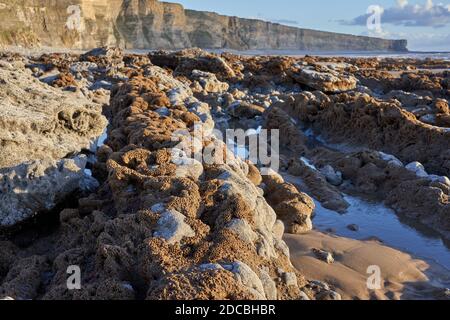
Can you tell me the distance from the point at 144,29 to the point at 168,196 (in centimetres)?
Result: 8689

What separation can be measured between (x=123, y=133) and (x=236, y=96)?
9.59 metres

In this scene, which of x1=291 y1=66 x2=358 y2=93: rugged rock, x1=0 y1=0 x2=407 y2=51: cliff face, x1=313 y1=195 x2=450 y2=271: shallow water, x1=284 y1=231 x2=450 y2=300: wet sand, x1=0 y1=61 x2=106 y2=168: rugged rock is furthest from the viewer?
x1=0 y1=0 x2=407 y2=51: cliff face

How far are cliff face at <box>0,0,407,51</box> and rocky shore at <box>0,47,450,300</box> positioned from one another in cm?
5131

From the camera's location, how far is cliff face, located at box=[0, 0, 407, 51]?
58.1 meters

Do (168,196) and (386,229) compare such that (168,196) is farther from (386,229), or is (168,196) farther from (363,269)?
(386,229)

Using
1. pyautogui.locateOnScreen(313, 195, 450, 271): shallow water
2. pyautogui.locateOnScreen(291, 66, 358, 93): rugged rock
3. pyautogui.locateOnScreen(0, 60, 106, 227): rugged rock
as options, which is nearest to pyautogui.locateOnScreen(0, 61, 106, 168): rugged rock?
pyautogui.locateOnScreen(0, 60, 106, 227): rugged rock

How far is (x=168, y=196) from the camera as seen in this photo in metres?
3.97

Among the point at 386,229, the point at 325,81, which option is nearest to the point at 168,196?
the point at 386,229

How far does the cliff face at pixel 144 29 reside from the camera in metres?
58.1

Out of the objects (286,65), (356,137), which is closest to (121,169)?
(356,137)

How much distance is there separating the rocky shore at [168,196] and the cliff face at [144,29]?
168ft

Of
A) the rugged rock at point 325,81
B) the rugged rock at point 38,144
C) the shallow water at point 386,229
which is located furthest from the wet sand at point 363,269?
the rugged rock at point 325,81

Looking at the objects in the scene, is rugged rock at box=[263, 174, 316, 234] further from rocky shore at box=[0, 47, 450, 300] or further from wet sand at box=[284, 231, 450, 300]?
wet sand at box=[284, 231, 450, 300]

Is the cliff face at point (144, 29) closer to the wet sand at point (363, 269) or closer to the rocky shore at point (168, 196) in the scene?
the rocky shore at point (168, 196)
